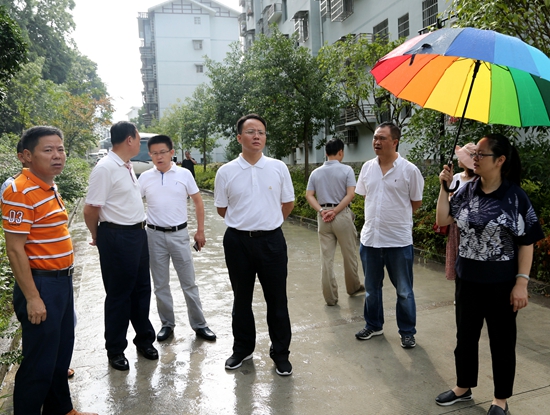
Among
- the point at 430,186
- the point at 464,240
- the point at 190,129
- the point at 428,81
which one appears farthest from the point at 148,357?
the point at 190,129

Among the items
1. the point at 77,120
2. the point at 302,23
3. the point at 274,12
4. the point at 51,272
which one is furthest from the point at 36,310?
the point at 274,12

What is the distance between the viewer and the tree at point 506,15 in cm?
582

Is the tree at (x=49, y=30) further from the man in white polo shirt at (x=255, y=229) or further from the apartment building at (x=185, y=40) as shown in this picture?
the man in white polo shirt at (x=255, y=229)

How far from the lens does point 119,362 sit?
155 inches

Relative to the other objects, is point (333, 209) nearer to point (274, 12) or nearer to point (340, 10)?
point (340, 10)

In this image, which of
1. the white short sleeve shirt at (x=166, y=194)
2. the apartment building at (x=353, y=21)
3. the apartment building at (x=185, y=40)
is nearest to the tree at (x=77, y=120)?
the apartment building at (x=353, y=21)

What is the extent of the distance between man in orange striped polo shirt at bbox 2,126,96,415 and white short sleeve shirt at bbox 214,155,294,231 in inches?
49.5

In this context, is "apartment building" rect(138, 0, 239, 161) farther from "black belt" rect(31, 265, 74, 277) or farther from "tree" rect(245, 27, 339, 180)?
"black belt" rect(31, 265, 74, 277)

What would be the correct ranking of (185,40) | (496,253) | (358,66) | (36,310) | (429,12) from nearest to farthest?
1. (36,310)
2. (496,253)
3. (358,66)
4. (429,12)
5. (185,40)

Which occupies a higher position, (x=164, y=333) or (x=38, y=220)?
(x=38, y=220)

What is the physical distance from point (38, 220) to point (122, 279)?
125 centimetres

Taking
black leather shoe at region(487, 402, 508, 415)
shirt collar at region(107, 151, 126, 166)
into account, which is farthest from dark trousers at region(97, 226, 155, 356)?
black leather shoe at region(487, 402, 508, 415)

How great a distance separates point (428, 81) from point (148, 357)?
126 inches

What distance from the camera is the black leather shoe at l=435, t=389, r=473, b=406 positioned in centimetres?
326
